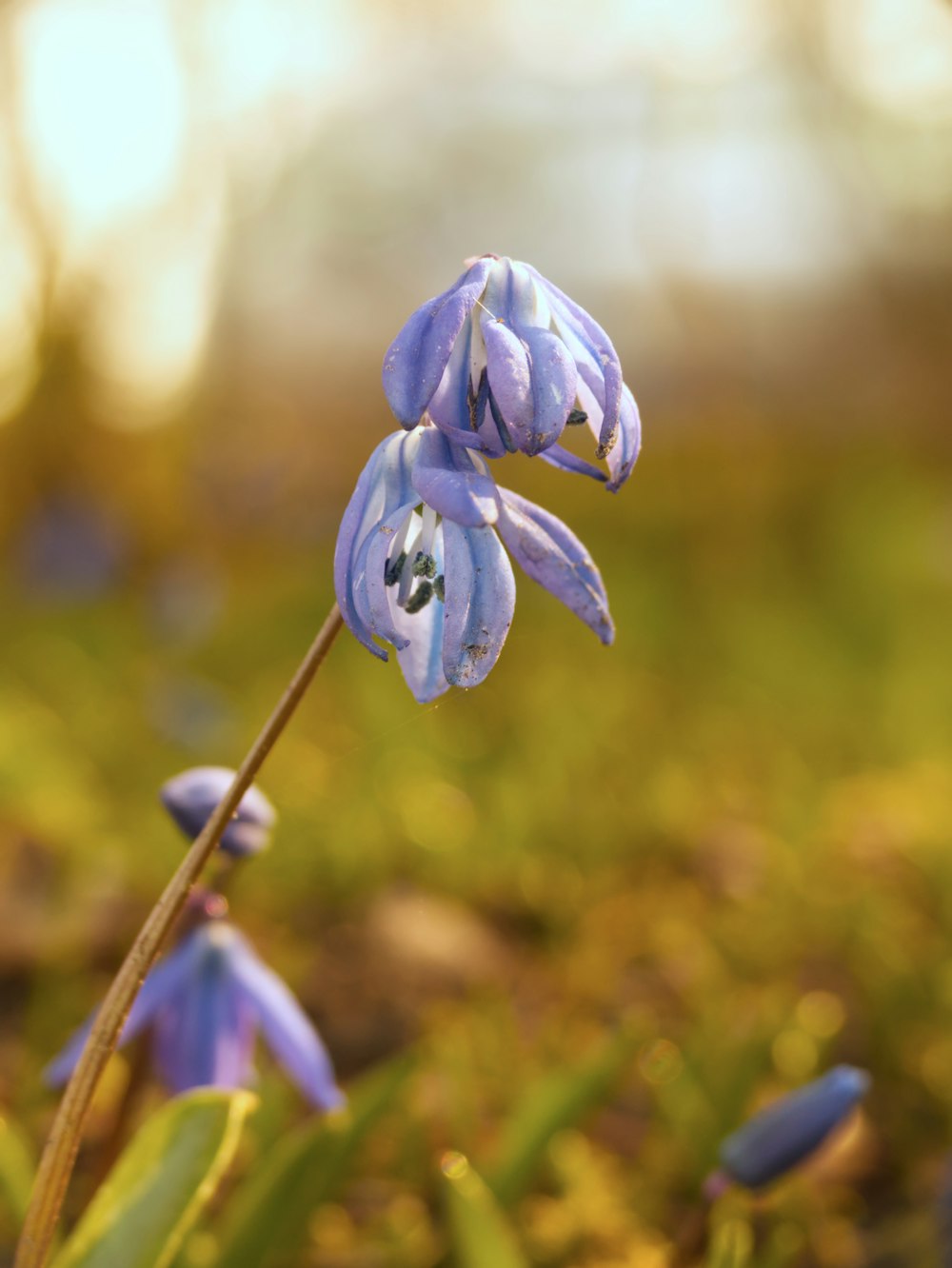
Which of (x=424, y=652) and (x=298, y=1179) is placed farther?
(x=298, y=1179)

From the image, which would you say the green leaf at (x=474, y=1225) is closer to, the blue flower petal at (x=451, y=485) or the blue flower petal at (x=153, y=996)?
the blue flower petal at (x=153, y=996)

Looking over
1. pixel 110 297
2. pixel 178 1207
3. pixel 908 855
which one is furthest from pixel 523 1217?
pixel 110 297

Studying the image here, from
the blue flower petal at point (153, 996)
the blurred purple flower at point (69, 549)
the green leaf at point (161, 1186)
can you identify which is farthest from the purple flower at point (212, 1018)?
the blurred purple flower at point (69, 549)

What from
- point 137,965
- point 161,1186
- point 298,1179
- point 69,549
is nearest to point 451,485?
point 137,965

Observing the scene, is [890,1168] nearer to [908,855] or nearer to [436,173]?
[908,855]

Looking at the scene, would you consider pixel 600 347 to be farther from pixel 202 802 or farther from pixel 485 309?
pixel 202 802

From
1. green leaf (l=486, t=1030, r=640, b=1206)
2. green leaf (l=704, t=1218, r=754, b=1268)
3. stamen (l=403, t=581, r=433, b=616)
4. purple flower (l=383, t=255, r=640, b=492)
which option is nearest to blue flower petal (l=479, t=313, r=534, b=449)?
purple flower (l=383, t=255, r=640, b=492)

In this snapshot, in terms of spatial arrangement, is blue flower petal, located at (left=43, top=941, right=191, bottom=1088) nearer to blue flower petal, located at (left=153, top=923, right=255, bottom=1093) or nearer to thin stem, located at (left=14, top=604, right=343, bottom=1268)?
blue flower petal, located at (left=153, top=923, right=255, bottom=1093)
